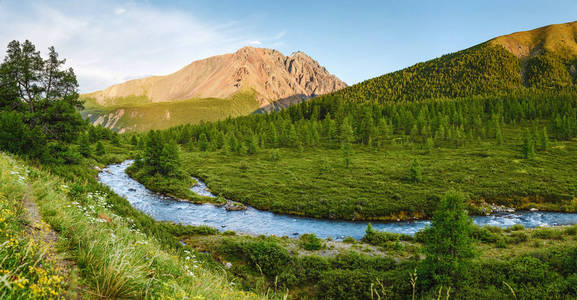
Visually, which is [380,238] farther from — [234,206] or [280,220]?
[234,206]

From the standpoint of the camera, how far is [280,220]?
39.4 m

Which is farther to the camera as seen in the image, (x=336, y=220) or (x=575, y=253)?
(x=336, y=220)

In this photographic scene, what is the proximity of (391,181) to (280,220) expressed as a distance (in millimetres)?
25869

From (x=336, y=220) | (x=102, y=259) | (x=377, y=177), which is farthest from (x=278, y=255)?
(x=377, y=177)

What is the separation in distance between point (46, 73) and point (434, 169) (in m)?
68.4

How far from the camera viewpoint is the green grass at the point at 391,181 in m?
42.4

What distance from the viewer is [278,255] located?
77.1 ft

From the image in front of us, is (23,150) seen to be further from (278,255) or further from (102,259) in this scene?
(102,259)

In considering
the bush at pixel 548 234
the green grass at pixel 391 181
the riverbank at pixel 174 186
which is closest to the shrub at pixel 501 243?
the bush at pixel 548 234

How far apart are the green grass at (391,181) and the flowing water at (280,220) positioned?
228 cm

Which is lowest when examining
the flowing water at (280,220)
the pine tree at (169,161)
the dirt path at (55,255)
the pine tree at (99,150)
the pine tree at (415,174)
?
the flowing water at (280,220)

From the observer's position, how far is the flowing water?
35.1 meters

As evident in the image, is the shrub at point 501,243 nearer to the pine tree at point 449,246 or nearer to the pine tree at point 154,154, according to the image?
the pine tree at point 449,246

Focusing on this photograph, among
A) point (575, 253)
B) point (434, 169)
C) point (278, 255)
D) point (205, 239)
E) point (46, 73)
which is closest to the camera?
point (575, 253)
